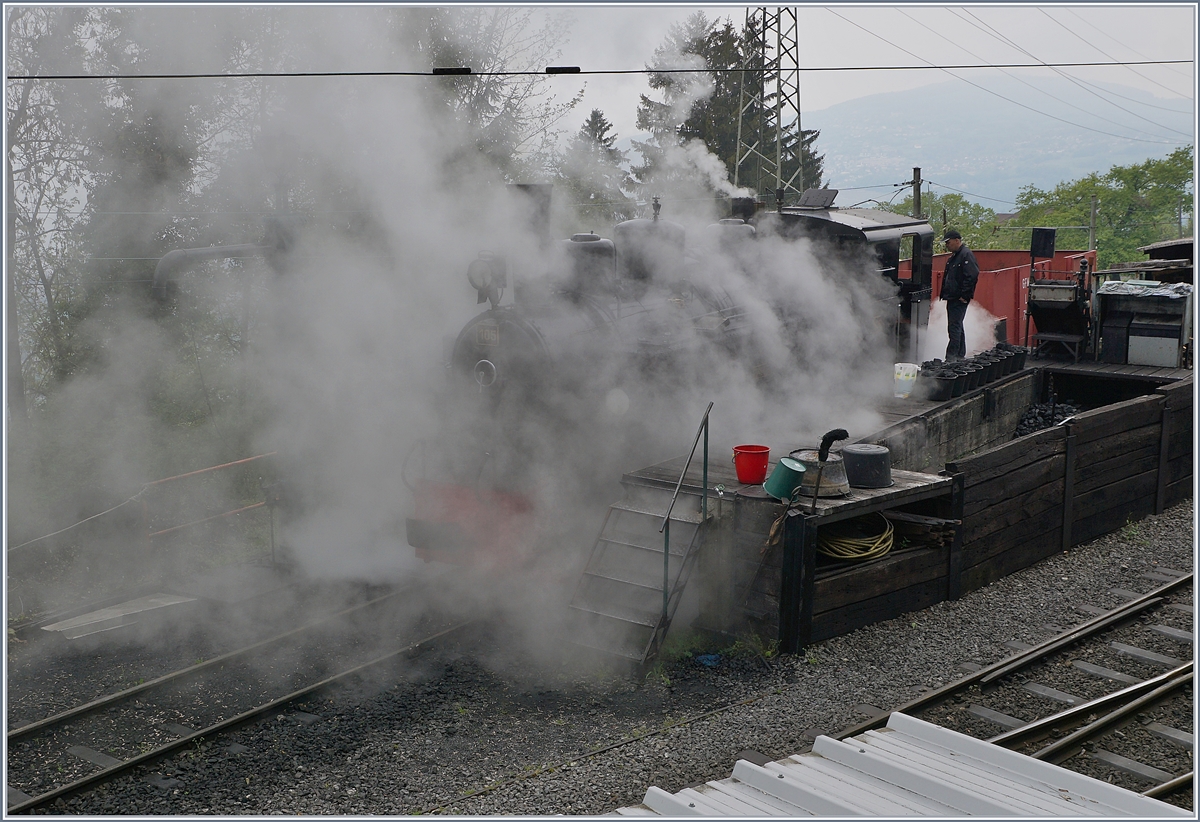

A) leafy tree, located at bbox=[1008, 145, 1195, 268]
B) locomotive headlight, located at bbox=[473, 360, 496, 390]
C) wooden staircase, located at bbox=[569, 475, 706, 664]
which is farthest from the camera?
leafy tree, located at bbox=[1008, 145, 1195, 268]

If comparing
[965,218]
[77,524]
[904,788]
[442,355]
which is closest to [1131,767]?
[904,788]

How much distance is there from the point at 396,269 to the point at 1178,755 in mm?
6195

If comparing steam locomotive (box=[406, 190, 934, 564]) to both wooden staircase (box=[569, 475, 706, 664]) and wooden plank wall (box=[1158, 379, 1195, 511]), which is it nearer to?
wooden staircase (box=[569, 475, 706, 664])

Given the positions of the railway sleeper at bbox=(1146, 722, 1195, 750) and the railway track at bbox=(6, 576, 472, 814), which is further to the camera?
the railway sleeper at bbox=(1146, 722, 1195, 750)

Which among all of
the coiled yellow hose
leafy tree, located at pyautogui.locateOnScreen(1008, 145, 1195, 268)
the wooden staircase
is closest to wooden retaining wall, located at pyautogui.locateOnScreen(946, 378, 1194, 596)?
the coiled yellow hose

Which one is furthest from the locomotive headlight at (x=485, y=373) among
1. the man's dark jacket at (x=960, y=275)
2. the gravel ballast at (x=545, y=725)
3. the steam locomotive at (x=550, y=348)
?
the man's dark jacket at (x=960, y=275)

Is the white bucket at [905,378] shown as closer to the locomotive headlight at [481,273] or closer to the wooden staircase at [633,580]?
the wooden staircase at [633,580]

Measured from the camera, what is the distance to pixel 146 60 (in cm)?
777

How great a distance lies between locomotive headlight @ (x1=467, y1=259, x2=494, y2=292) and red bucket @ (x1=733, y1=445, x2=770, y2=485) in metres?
2.15

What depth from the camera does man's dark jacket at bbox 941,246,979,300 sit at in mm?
10172

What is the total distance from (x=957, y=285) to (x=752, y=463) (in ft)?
16.4

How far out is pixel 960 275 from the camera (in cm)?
1026

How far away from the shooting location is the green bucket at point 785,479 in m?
6.15

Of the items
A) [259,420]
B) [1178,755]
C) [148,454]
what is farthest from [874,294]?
[148,454]
